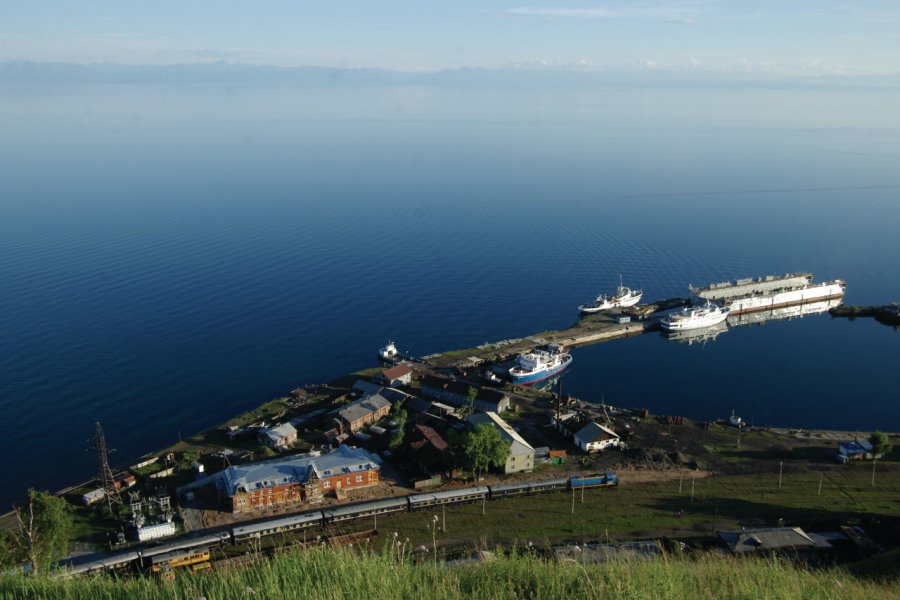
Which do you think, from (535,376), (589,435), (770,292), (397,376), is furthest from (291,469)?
(770,292)

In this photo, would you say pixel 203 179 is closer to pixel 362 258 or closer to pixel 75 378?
pixel 362 258

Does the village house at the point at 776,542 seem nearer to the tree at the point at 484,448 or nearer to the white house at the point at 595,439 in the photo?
the white house at the point at 595,439

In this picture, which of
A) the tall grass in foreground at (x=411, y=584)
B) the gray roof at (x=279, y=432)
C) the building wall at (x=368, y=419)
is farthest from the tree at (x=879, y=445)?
the gray roof at (x=279, y=432)

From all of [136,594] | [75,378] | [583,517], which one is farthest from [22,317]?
[136,594]

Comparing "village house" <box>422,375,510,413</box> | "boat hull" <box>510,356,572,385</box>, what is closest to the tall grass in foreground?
"village house" <box>422,375,510,413</box>

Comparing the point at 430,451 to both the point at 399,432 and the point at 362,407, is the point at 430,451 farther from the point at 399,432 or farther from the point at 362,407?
the point at 362,407

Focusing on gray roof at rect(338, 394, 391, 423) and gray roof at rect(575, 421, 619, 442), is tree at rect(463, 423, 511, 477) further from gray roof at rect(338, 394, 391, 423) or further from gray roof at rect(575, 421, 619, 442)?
gray roof at rect(338, 394, 391, 423)

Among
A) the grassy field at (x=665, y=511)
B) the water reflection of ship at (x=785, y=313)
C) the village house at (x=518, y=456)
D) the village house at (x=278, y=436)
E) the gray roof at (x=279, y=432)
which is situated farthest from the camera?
the water reflection of ship at (x=785, y=313)
